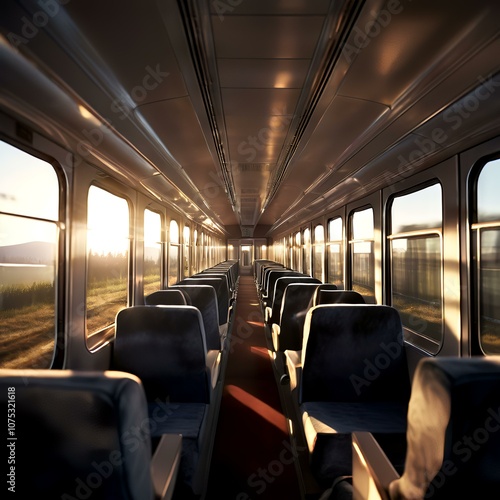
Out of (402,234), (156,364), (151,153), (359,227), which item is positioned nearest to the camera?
(156,364)

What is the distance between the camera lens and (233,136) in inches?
124

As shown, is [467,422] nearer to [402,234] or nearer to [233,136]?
[233,136]

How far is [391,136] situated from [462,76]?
95cm

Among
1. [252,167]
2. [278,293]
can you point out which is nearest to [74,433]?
[252,167]

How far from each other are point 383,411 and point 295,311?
1.73 metres

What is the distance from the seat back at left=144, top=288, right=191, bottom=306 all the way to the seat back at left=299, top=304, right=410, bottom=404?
1.44m

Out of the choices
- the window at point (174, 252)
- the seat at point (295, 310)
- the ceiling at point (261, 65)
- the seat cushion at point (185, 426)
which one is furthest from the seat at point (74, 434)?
the window at point (174, 252)

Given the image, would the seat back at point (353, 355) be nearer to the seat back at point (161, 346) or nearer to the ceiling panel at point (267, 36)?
the seat back at point (161, 346)

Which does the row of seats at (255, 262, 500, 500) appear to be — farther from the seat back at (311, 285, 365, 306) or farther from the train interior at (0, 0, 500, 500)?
the seat back at (311, 285, 365, 306)

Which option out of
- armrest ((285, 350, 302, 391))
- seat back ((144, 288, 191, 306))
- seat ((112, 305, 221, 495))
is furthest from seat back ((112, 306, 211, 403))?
seat back ((144, 288, 191, 306))

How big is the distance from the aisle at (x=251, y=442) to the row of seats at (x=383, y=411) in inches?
9.9

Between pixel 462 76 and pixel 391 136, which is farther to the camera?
pixel 391 136

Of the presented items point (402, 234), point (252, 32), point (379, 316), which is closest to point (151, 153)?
point (252, 32)

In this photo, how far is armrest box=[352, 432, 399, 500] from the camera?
1.16 meters
